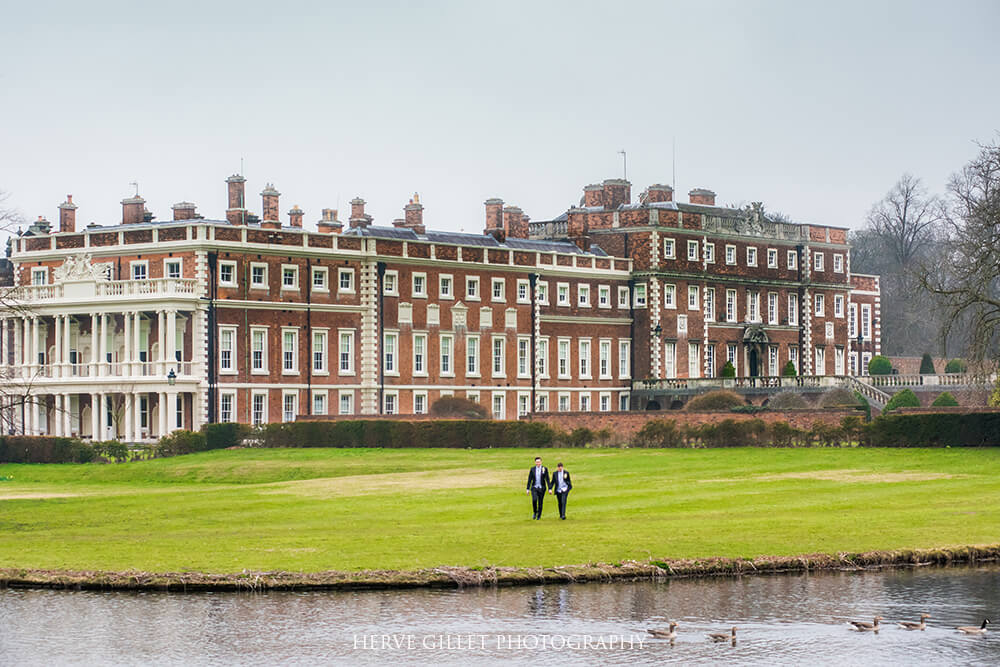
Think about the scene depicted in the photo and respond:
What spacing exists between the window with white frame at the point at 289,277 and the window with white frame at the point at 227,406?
590 centimetres

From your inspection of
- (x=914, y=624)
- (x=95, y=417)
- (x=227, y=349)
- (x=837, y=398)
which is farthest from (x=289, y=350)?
(x=914, y=624)

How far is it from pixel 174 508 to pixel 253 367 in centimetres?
3544

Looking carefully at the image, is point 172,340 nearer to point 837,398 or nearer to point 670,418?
point 670,418

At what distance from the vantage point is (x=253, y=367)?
78.9 meters

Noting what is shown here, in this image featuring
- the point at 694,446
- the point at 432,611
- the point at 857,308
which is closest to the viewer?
the point at 432,611

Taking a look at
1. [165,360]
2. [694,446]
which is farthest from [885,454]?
[165,360]

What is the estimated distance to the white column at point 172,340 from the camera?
76625 mm

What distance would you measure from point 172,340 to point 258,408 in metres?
5.20

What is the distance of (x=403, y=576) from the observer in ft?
100

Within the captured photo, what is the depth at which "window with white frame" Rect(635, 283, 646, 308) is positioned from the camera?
96.3 meters

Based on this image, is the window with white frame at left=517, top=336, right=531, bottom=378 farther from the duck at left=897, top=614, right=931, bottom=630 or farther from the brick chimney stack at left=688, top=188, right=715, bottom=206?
the duck at left=897, top=614, right=931, bottom=630

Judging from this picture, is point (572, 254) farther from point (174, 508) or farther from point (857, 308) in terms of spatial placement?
point (174, 508)

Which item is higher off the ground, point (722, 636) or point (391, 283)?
point (391, 283)

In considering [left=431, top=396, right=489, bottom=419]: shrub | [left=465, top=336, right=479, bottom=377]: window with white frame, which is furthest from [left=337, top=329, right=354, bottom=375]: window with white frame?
[left=465, top=336, right=479, bottom=377]: window with white frame
